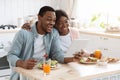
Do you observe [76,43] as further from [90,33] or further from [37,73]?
[90,33]

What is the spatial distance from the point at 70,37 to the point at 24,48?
0.68m

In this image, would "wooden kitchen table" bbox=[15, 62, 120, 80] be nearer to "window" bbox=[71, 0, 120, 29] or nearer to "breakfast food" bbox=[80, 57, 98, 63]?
"breakfast food" bbox=[80, 57, 98, 63]

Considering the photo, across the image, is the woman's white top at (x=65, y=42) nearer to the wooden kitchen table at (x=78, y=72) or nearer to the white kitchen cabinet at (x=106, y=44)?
the wooden kitchen table at (x=78, y=72)

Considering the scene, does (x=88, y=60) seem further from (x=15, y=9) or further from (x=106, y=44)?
(x=15, y=9)

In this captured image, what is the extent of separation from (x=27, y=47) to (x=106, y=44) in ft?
6.40

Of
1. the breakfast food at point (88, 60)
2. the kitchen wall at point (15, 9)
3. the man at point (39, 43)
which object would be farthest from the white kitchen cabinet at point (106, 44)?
the man at point (39, 43)

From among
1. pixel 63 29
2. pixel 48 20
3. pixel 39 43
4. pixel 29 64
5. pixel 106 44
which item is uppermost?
pixel 48 20

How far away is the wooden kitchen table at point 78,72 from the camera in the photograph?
6.37 feet

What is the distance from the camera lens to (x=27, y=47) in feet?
7.75

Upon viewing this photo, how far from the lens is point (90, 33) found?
428cm

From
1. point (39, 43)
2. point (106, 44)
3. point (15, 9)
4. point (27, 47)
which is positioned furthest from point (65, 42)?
point (15, 9)

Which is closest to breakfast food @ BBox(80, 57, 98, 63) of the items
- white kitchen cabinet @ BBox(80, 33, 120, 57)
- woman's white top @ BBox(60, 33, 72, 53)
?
woman's white top @ BBox(60, 33, 72, 53)

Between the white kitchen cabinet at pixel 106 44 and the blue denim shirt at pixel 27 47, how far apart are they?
1.57 m

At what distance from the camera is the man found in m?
2.32
